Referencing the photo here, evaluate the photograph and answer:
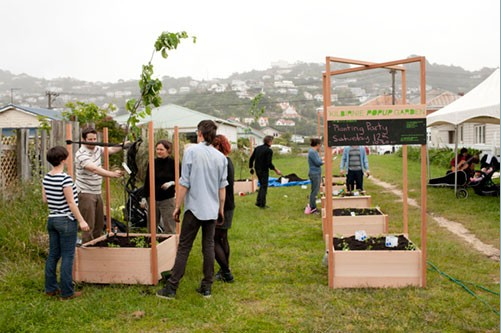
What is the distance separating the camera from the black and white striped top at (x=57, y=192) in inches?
202

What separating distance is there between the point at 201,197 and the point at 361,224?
132 inches

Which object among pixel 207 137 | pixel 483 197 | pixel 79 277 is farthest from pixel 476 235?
pixel 79 277

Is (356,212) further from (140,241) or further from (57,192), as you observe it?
(57,192)

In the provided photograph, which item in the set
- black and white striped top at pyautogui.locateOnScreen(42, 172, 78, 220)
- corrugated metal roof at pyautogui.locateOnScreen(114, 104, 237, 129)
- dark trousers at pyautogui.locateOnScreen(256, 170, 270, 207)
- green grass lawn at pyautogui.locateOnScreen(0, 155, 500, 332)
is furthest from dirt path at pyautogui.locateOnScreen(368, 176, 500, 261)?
corrugated metal roof at pyautogui.locateOnScreen(114, 104, 237, 129)

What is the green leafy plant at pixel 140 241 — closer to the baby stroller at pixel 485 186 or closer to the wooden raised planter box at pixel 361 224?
the wooden raised planter box at pixel 361 224

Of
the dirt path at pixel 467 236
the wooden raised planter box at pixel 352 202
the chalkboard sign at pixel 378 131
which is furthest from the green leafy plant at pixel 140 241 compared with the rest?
the dirt path at pixel 467 236

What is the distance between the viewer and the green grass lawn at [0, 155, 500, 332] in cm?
459

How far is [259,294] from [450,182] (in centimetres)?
1125

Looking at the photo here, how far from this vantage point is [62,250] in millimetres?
5262

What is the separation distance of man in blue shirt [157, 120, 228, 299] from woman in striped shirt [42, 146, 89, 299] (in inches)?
39.1

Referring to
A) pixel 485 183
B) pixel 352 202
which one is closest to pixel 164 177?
pixel 352 202

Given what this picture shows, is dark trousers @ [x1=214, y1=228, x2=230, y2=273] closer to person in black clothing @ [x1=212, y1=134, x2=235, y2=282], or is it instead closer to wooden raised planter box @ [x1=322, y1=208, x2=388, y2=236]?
person in black clothing @ [x1=212, y1=134, x2=235, y2=282]

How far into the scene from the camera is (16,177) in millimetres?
8961

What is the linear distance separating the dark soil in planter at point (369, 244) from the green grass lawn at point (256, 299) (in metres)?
0.42
